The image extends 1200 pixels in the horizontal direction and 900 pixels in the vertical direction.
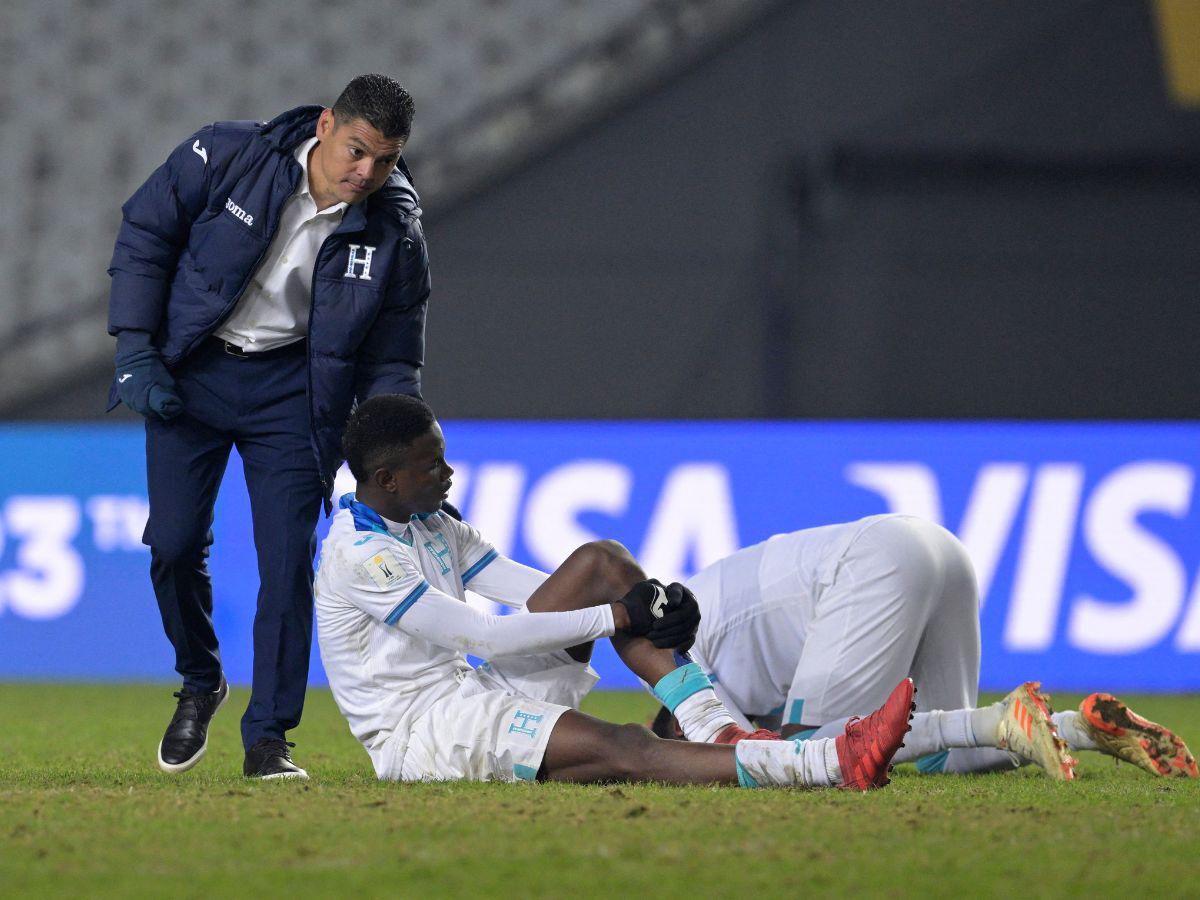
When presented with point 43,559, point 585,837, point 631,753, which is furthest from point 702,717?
point 43,559

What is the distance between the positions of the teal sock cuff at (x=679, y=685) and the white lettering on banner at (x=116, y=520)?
4253 millimetres

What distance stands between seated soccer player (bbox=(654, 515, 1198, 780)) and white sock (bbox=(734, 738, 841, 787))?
0.52ft

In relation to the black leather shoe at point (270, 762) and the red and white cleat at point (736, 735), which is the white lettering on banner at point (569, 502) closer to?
the black leather shoe at point (270, 762)

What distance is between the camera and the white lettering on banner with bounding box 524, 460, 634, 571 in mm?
7098

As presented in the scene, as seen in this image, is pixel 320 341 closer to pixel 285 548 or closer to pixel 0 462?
pixel 285 548

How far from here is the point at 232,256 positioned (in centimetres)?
384

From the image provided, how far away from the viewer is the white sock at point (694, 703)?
3.56 meters

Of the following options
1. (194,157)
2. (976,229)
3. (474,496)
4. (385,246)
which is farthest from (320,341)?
(976,229)

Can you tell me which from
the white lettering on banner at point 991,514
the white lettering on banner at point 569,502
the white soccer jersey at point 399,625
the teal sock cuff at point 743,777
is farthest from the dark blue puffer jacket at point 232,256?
the white lettering on banner at point 991,514

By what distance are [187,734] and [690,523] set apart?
354 cm

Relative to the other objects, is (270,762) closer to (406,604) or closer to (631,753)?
(406,604)

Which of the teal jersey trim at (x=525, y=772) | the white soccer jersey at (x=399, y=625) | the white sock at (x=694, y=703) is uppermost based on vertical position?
the white soccer jersey at (x=399, y=625)

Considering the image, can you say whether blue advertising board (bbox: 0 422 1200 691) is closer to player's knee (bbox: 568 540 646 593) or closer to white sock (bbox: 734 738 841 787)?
player's knee (bbox: 568 540 646 593)

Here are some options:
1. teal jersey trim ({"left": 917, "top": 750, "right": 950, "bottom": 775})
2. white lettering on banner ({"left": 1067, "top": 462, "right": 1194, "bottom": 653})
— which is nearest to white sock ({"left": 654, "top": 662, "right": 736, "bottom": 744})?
teal jersey trim ({"left": 917, "top": 750, "right": 950, "bottom": 775})
